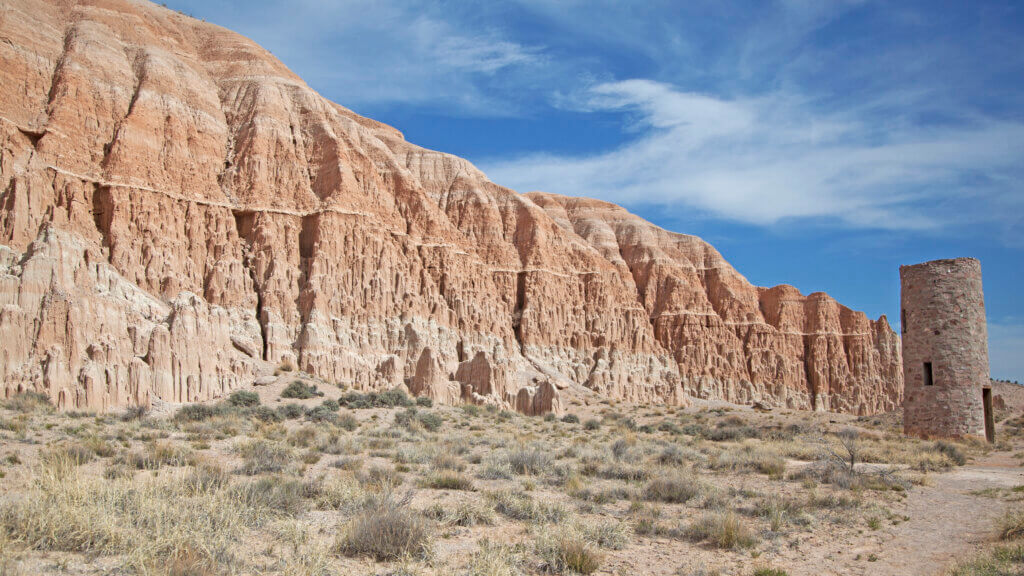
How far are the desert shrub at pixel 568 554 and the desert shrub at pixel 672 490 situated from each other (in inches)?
162

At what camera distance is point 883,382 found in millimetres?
97812

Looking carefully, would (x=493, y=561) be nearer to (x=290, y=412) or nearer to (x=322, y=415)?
(x=322, y=415)

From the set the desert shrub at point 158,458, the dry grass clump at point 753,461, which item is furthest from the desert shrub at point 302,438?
the dry grass clump at point 753,461

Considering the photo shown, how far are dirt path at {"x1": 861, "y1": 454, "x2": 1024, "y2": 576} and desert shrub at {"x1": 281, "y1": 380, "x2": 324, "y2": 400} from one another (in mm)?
28886

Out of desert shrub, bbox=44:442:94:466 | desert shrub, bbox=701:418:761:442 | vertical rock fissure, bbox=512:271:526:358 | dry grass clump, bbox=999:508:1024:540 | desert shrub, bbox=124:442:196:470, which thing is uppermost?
vertical rock fissure, bbox=512:271:526:358

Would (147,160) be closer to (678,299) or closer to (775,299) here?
(678,299)

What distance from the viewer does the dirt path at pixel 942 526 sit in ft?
28.8

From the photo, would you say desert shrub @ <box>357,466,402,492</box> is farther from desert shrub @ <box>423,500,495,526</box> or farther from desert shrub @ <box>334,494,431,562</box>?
desert shrub @ <box>334,494,431,562</box>

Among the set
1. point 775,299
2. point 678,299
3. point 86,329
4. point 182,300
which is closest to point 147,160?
point 182,300

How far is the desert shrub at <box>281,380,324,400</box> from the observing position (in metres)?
34.3

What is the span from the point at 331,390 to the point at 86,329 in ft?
44.0

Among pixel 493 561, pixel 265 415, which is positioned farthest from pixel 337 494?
pixel 265 415

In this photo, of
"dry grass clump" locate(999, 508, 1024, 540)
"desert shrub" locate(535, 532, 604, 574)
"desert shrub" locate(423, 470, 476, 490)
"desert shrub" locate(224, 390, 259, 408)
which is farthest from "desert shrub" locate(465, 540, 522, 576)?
"desert shrub" locate(224, 390, 259, 408)

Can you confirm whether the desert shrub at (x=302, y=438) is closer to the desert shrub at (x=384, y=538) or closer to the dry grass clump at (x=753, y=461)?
the desert shrub at (x=384, y=538)
